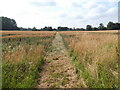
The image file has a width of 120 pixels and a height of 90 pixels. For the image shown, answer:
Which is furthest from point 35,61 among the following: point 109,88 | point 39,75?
point 109,88

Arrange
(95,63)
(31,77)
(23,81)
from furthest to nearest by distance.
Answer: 1. (95,63)
2. (31,77)
3. (23,81)

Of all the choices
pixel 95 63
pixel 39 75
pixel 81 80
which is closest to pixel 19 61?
pixel 39 75

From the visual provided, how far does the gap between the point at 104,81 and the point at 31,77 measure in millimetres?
2153

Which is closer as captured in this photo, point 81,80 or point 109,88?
point 109,88

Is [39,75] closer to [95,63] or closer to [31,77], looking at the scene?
[31,77]

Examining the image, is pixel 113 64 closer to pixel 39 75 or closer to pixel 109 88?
pixel 109 88

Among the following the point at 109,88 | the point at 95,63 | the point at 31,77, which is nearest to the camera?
the point at 109,88

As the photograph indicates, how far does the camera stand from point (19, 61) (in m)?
4.99

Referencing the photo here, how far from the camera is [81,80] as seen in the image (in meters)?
3.69

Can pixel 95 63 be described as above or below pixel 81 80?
above

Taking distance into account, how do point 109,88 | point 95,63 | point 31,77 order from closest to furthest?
point 109,88
point 31,77
point 95,63

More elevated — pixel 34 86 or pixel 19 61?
pixel 19 61

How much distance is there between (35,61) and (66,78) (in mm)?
1883

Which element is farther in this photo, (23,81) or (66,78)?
(66,78)
